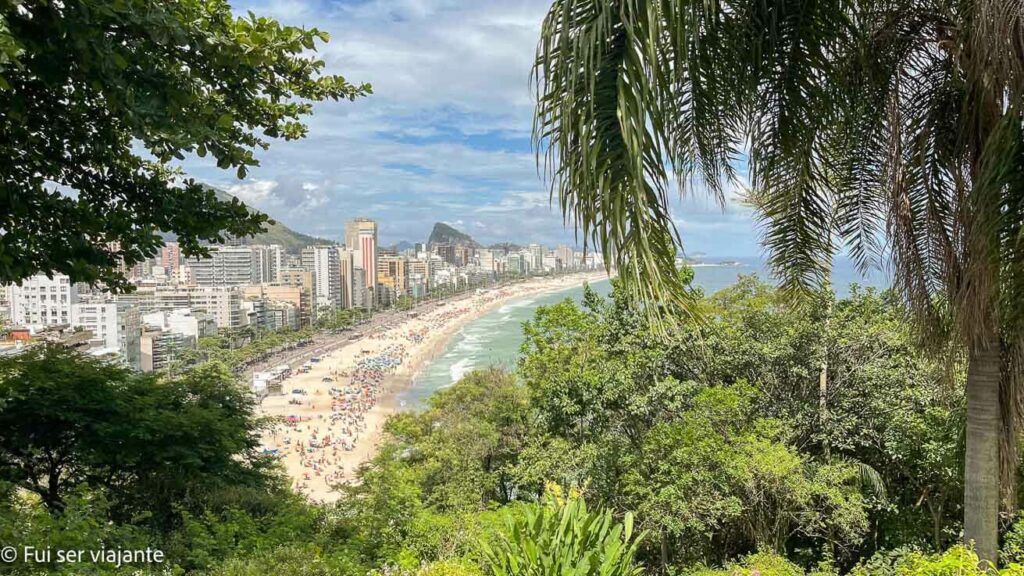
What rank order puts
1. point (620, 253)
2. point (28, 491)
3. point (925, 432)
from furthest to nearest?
point (925, 432), point (28, 491), point (620, 253)

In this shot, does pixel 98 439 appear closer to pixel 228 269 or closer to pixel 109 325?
pixel 109 325

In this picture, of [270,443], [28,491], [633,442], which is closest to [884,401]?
[633,442]

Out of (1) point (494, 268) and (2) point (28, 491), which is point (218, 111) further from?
(1) point (494, 268)

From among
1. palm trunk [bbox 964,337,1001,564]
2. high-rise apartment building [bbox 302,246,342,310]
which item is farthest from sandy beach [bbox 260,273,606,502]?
high-rise apartment building [bbox 302,246,342,310]

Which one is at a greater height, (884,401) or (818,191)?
(818,191)

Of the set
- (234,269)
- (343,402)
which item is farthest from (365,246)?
(343,402)

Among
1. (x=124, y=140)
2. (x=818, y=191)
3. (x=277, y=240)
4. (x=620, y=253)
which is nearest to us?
(x=620, y=253)

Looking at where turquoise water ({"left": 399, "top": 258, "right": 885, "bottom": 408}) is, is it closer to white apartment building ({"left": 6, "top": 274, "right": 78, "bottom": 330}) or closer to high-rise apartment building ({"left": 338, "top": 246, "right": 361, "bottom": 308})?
white apartment building ({"left": 6, "top": 274, "right": 78, "bottom": 330})
